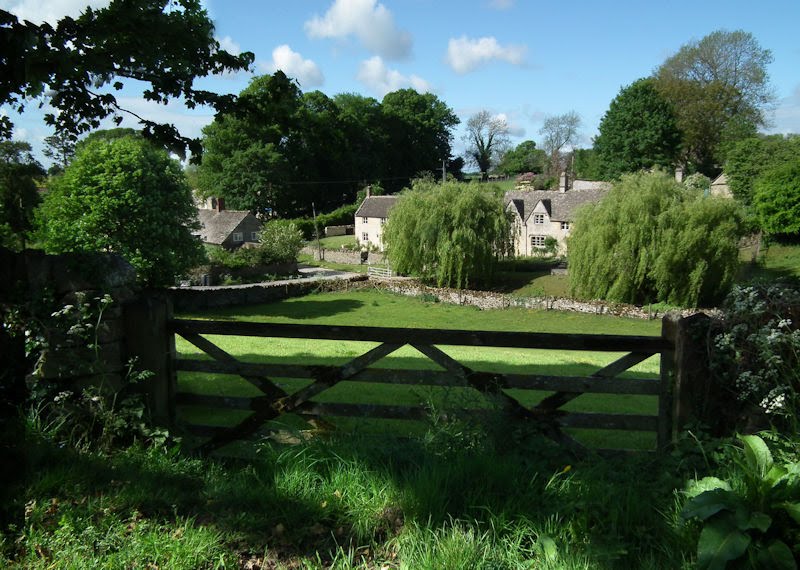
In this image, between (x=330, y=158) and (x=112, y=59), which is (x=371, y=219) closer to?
(x=330, y=158)

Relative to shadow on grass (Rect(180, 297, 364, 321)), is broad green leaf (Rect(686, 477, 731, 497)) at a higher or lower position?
higher

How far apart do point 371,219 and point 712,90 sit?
4258 centimetres

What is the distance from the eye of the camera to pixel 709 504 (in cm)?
322

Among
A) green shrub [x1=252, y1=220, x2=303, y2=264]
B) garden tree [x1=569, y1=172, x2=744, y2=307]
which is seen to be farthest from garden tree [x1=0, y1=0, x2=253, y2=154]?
green shrub [x1=252, y1=220, x2=303, y2=264]

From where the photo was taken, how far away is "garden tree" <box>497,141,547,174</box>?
116500 mm

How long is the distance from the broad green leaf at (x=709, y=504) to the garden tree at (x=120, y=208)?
29.2m

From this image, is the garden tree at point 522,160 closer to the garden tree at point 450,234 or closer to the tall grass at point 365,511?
the garden tree at point 450,234

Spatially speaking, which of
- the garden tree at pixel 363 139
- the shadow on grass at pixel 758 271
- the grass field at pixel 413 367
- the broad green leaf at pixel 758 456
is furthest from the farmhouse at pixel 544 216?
the broad green leaf at pixel 758 456

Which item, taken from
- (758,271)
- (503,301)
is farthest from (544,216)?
(503,301)

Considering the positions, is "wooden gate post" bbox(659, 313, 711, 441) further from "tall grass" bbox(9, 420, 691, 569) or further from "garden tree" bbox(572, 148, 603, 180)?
"garden tree" bbox(572, 148, 603, 180)

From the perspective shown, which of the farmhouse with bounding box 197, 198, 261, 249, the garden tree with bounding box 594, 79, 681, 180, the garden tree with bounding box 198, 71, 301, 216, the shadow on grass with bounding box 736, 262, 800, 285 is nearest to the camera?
the shadow on grass with bounding box 736, 262, 800, 285

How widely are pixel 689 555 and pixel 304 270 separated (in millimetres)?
55288

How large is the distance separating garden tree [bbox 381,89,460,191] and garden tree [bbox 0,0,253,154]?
92497 millimetres

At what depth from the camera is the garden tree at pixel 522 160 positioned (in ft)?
382
